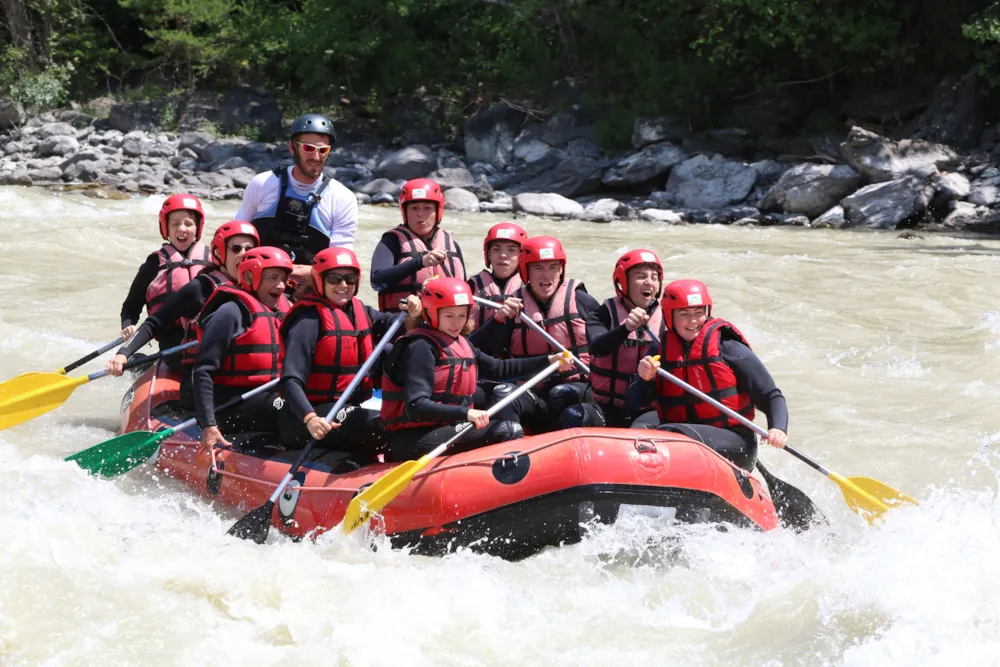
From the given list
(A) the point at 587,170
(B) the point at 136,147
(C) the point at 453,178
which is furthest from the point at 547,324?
(B) the point at 136,147

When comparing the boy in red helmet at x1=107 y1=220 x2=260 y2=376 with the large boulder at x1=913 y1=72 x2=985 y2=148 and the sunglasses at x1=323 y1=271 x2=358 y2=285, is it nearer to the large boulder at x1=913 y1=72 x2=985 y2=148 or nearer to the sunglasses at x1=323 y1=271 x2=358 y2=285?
the sunglasses at x1=323 y1=271 x2=358 y2=285

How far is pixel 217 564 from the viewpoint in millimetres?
4375

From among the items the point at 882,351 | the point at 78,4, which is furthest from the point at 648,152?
the point at 78,4

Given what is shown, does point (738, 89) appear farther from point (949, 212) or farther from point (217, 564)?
point (217, 564)

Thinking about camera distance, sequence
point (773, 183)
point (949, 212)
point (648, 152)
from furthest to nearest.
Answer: point (648, 152)
point (773, 183)
point (949, 212)

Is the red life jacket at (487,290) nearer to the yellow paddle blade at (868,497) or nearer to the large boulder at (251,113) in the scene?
the yellow paddle blade at (868,497)

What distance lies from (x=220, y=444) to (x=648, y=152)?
14.0 metres

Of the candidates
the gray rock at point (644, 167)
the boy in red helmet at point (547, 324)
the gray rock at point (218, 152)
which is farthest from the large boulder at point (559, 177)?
the boy in red helmet at point (547, 324)

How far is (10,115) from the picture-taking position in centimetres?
2219

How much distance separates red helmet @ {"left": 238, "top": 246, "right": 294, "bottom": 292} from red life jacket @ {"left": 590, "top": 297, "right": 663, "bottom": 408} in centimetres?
149

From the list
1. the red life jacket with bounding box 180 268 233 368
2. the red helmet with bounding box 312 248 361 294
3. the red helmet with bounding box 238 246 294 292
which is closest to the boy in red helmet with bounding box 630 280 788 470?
the red helmet with bounding box 312 248 361 294

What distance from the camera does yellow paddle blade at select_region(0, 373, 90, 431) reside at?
19.3 feet

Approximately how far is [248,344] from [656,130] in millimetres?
14183

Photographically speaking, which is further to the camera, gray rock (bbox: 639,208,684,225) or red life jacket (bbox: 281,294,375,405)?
gray rock (bbox: 639,208,684,225)
